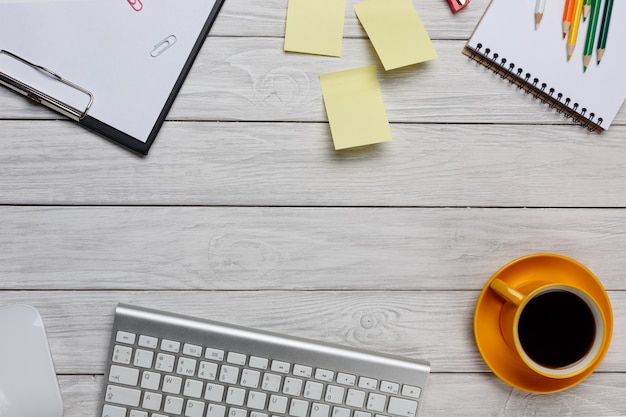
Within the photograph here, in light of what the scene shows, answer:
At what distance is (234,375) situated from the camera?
28.6 inches

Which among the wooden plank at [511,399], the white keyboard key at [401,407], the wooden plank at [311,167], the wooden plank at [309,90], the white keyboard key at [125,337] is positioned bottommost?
the wooden plank at [511,399]

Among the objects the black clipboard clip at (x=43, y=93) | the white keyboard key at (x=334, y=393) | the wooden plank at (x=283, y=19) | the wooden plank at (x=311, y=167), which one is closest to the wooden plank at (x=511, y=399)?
the white keyboard key at (x=334, y=393)

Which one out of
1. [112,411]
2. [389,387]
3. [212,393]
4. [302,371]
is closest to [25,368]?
[112,411]

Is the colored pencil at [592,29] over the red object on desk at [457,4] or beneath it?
beneath

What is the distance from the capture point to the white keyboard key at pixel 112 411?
0.73 metres

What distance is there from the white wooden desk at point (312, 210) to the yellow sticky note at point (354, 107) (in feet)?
0.05

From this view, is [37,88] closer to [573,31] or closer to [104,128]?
[104,128]

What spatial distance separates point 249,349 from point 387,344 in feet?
0.55

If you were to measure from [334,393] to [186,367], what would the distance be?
172mm

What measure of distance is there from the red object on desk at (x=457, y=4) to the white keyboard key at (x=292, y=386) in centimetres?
47

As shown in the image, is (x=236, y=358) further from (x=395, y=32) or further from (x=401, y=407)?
(x=395, y=32)

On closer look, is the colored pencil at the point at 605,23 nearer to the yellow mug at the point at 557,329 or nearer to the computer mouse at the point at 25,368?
the yellow mug at the point at 557,329

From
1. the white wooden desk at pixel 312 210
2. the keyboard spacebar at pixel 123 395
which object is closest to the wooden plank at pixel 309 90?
the white wooden desk at pixel 312 210

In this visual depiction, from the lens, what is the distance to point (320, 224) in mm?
760
